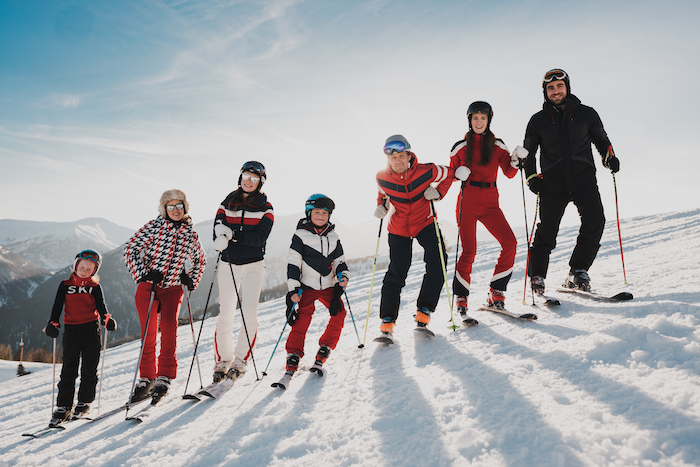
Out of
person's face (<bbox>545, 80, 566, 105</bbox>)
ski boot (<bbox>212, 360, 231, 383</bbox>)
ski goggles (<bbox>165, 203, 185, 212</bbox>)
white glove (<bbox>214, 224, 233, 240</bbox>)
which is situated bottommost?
ski boot (<bbox>212, 360, 231, 383</bbox>)

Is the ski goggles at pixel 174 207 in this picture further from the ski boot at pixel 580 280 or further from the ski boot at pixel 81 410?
the ski boot at pixel 580 280

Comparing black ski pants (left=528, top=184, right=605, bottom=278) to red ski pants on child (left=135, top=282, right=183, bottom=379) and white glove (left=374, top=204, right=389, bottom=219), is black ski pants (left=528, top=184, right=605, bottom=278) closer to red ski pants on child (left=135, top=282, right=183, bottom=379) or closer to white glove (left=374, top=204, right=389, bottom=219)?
white glove (left=374, top=204, right=389, bottom=219)

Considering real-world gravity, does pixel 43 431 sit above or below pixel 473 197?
below

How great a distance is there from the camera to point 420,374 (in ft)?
9.80

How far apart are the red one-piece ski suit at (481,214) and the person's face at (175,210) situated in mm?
3635

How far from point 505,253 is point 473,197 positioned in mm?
790

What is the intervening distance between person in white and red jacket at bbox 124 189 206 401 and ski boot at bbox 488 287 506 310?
3851 millimetres

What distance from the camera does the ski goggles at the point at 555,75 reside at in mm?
4195

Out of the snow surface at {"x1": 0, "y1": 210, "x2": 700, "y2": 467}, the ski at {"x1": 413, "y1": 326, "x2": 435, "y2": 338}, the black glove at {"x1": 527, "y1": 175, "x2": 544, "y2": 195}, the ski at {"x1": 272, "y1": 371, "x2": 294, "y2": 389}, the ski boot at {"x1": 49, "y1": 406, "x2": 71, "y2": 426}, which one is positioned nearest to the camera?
the snow surface at {"x1": 0, "y1": 210, "x2": 700, "y2": 467}

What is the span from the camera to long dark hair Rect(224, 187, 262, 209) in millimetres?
4332

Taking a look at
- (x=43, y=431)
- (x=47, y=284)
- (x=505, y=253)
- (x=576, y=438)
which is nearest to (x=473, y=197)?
(x=505, y=253)

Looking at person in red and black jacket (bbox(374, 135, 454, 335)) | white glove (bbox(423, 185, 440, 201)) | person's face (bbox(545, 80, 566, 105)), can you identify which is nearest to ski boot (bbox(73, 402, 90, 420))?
person in red and black jacket (bbox(374, 135, 454, 335))

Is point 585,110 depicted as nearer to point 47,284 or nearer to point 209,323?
point 209,323

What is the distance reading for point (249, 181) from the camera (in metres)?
4.35
